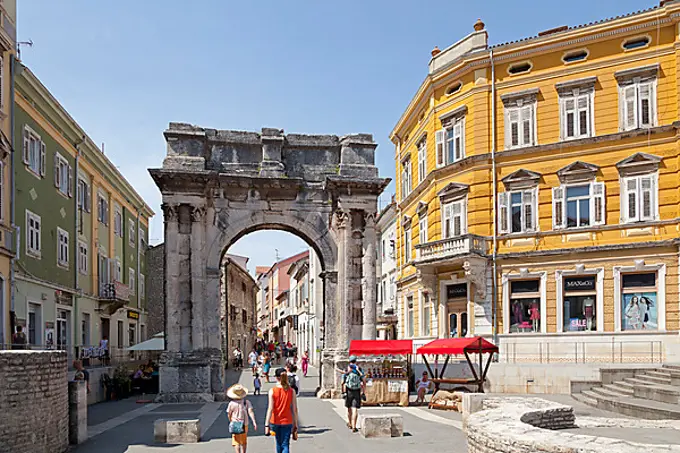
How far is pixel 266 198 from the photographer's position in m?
26.8

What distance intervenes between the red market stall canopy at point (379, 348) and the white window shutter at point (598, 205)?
29.7 ft

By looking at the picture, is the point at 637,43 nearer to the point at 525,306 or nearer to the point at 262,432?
the point at 525,306

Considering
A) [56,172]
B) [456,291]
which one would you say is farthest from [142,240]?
[456,291]

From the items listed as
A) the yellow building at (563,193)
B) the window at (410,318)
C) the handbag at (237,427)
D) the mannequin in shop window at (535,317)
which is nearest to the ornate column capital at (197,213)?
the yellow building at (563,193)

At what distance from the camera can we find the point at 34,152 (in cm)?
2808

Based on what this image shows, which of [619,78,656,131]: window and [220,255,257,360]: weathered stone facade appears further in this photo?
[220,255,257,360]: weathered stone facade

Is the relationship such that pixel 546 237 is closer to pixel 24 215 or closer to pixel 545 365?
pixel 545 365

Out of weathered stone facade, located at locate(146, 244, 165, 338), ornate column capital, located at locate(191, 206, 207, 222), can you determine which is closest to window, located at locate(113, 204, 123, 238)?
weathered stone facade, located at locate(146, 244, 165, 338)

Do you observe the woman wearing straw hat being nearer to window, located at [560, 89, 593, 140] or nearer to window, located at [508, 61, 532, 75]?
window, located at [560, 89, 593, 140]

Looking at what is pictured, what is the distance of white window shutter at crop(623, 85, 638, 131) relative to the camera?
90.1ft

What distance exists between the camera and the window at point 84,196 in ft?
113

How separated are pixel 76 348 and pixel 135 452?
18.4 metres

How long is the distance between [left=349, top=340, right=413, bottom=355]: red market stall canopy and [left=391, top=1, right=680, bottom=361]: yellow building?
6.16 m

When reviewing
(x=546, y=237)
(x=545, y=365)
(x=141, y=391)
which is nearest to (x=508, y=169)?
(x=546, y=237)
